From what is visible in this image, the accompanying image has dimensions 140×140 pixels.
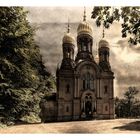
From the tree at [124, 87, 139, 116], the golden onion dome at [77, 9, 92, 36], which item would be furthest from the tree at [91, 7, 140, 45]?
the tree at [124, 87, 139, 116]

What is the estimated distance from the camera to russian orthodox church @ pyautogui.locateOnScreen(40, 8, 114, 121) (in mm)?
6262

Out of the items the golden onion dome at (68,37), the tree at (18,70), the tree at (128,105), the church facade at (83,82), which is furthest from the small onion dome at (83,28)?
the tree at (128,105)

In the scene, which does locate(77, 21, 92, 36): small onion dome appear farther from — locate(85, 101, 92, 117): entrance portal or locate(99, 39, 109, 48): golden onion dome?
locate(85, 101, 92, 117): entrance portal

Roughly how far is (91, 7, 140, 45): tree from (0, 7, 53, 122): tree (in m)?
1.19

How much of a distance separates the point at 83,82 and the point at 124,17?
1379mm

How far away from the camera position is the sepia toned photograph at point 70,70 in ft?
19.6

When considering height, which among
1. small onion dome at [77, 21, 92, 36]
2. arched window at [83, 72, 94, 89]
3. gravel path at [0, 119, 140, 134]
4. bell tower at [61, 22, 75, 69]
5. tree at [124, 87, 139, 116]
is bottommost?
gravel path at [0, 119, 140, 134]

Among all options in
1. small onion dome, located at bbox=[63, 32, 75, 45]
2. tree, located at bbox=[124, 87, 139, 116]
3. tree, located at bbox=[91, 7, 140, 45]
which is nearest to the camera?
tree, located at bbox=[91, 7, 140, 45]

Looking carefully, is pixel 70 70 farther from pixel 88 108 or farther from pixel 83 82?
pixel 88 108

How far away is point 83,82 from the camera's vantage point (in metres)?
6.59

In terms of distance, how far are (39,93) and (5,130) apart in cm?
93

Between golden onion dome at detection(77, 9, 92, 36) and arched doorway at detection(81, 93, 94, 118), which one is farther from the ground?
golden onion dome at detection(77, 9, 92, 36)

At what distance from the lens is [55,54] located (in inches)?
247
